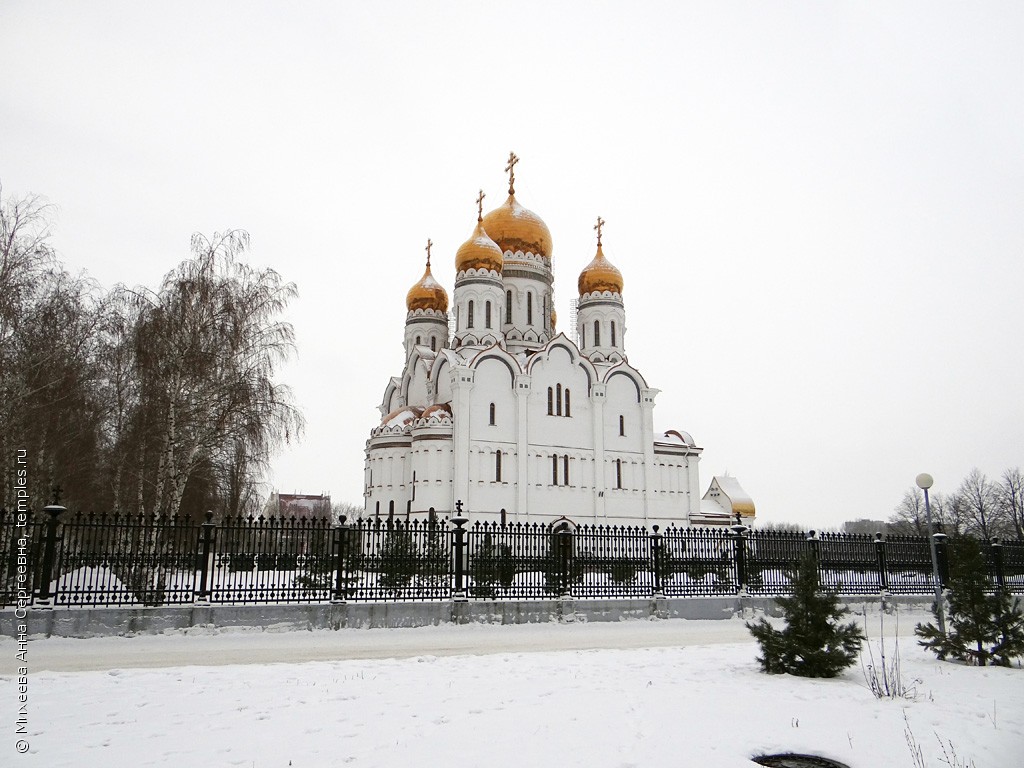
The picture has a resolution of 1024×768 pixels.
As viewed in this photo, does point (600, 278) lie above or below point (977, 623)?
above

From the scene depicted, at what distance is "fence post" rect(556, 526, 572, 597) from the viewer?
48.9 ft

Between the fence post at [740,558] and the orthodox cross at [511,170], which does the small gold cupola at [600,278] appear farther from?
the fence post at [740,558]

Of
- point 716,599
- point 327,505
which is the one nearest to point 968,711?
point 716,599

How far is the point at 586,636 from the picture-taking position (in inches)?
493

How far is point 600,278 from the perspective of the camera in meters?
44.9

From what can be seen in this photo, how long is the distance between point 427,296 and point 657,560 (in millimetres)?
32395

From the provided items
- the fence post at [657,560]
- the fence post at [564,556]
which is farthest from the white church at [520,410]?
the fence post at [564,556]

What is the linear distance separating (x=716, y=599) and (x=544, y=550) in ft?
12.4

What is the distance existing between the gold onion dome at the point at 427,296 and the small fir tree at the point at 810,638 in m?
38.7

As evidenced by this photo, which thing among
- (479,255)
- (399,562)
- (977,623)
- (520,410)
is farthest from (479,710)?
(479,255)

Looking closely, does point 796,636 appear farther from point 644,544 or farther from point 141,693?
point 644,544

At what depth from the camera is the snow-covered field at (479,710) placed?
5.37 meters

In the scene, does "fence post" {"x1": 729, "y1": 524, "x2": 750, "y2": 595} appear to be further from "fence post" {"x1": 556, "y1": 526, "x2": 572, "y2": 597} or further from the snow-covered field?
the snow-covered field

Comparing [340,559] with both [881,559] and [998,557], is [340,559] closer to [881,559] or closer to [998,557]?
[881,559]
